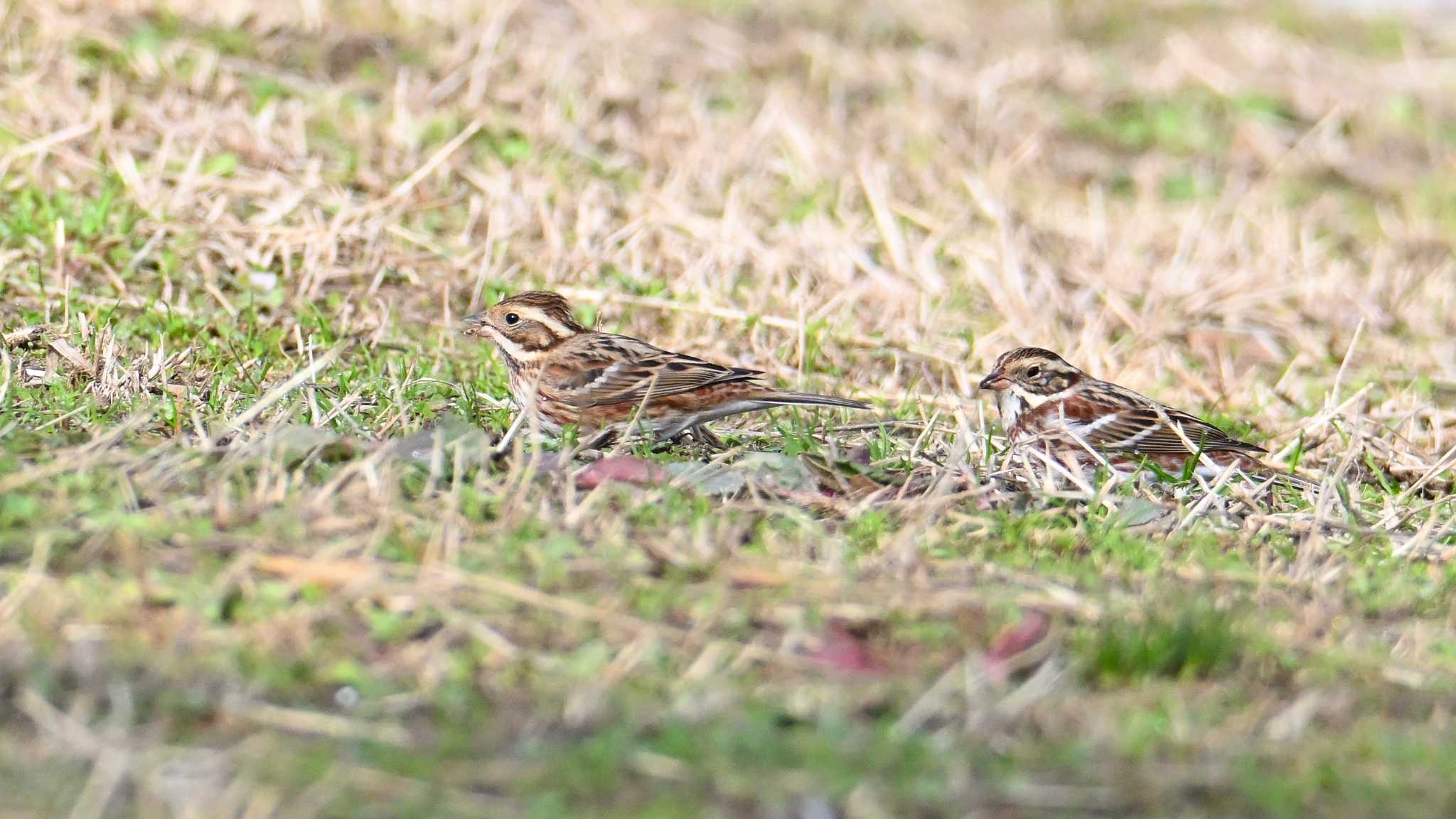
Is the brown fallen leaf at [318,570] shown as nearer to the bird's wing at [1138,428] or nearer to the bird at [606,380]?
the bird at [606,380]

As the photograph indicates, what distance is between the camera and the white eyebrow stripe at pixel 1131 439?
25.5 ft

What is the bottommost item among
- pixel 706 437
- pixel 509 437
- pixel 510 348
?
pixel 706 437

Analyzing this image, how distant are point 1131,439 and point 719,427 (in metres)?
1.84

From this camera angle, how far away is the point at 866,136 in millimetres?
12367

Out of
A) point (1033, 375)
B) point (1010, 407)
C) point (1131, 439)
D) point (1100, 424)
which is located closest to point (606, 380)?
point (1010, 407)

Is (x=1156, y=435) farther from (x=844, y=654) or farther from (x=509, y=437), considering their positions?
(x=844, y=654)

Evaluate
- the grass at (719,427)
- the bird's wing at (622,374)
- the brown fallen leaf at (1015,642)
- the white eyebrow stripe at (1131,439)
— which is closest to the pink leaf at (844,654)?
the grass at (719,427)

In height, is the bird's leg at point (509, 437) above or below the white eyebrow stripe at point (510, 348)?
above

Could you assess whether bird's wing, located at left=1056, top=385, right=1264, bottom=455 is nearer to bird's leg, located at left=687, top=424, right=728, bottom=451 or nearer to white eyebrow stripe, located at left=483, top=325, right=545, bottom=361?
bird's leg, located at left=687, top=424, right=728, bottom=451

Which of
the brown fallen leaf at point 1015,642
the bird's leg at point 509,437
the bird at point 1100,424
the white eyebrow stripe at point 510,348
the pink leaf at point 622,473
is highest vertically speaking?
the brown fallen leaf at point 1015,642

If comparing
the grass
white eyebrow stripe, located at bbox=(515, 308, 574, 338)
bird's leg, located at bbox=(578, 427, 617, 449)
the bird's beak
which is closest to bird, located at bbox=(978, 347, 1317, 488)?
the grass

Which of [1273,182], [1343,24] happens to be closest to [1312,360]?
[1273,182]

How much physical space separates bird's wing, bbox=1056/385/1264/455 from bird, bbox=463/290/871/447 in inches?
42.0

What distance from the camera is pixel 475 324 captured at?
816cm
